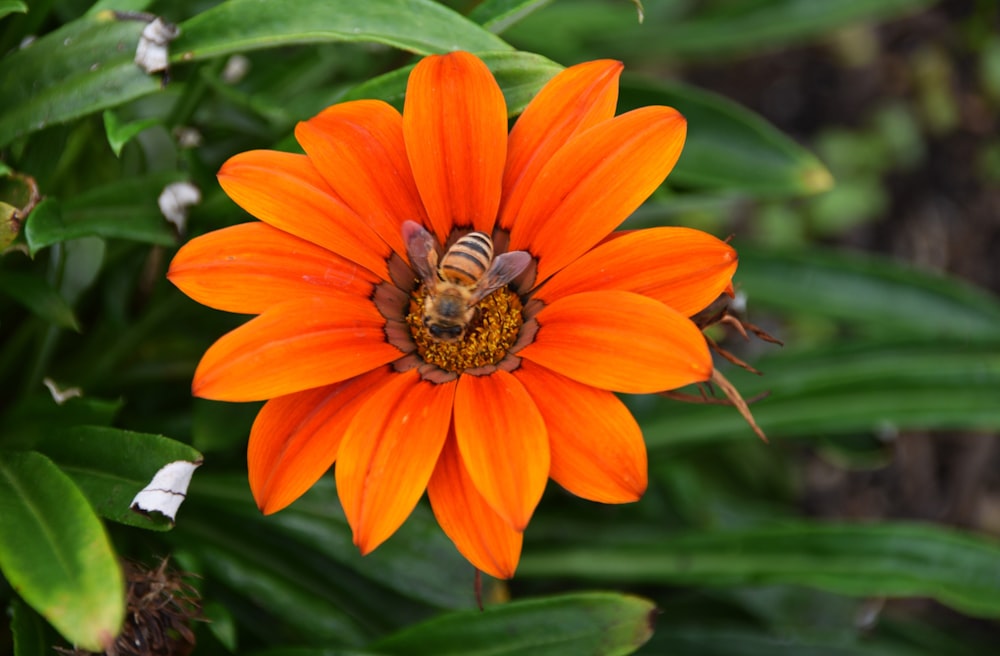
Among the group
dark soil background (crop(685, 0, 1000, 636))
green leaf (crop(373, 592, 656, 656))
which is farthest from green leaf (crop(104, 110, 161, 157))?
dark soil background (crop(685, 0, 1000, 636))

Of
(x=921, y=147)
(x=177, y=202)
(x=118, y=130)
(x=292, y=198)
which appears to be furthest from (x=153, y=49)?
(x=921, y=147)

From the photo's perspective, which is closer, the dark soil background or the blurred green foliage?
the blurred green foliage

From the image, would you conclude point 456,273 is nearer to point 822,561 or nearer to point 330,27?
point 330,27

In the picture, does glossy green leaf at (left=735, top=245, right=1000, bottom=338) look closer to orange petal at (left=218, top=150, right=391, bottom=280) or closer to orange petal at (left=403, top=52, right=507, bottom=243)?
orange petal at (left=403, top=52, right=507, bottom=243)

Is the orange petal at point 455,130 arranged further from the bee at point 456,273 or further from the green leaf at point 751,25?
the green leaf at point 751,25

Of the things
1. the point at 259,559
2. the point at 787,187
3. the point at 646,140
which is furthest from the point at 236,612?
the point at 787,187

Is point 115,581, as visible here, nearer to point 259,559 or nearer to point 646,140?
point 259,559
